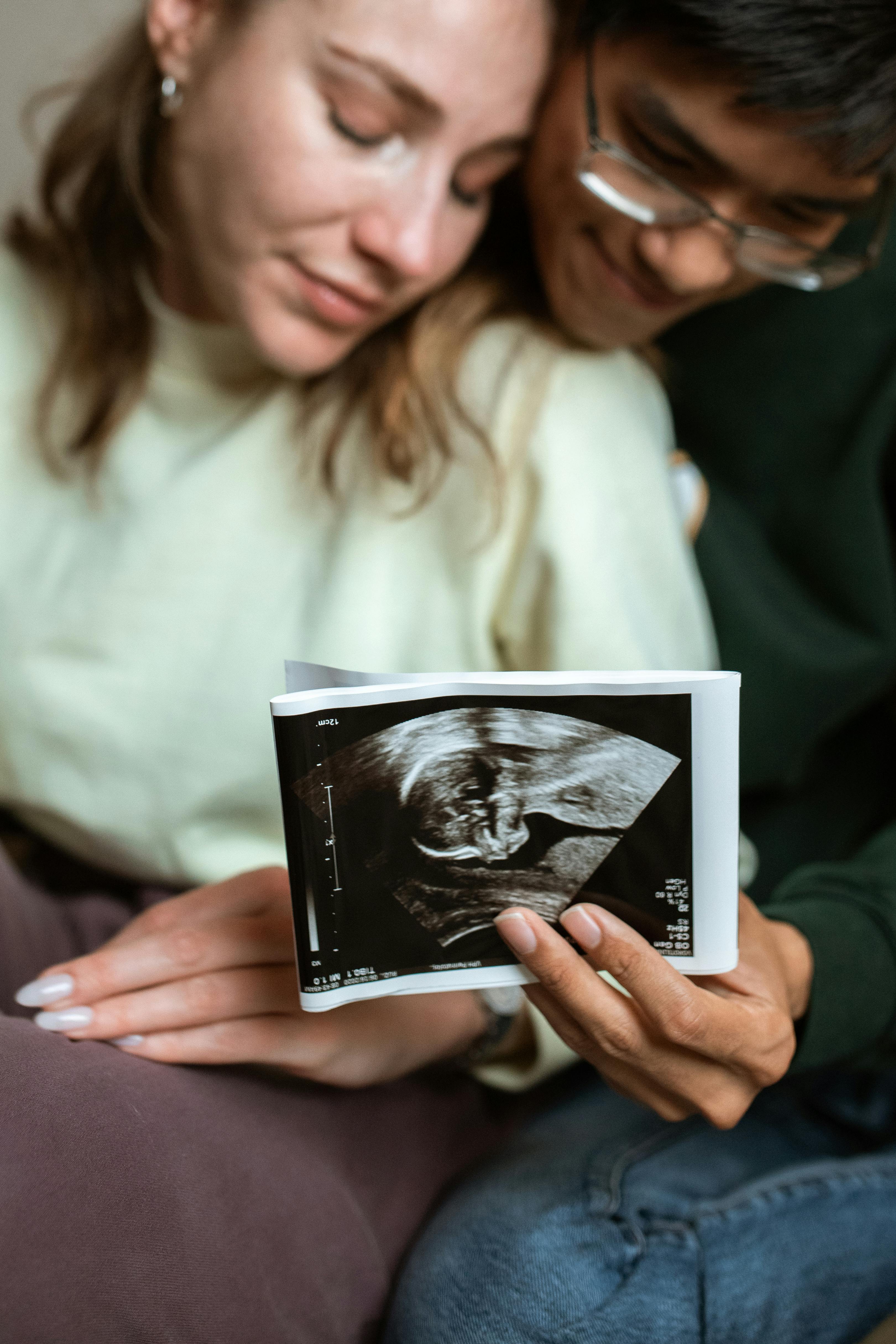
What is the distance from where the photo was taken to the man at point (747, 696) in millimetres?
815

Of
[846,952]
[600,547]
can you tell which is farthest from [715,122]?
[846,952]

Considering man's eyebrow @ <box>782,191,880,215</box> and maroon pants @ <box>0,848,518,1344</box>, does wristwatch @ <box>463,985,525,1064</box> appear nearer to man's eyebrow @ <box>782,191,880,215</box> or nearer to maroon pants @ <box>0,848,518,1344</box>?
maroon pants @ <box>0,848,518,1344</box>

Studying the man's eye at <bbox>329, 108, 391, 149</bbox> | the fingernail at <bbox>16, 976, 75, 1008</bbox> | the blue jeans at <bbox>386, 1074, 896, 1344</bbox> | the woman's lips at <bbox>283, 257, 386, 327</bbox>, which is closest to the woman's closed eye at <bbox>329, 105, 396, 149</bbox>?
the man's eye at <bbox>329, 108, 391, 149</bbox>

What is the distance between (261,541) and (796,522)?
1.97 ft

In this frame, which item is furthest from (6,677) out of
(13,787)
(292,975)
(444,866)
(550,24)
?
(550,24)

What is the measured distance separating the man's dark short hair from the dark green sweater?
32 cm

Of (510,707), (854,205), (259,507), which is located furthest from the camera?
(259,507)

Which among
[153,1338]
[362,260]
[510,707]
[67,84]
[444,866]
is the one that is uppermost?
[67,84]

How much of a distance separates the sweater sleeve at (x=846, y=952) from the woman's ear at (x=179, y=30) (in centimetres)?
91

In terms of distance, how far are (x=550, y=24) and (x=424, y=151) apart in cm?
16

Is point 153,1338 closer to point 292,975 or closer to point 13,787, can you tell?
point 292,975

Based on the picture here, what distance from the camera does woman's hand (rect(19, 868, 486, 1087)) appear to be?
85cm

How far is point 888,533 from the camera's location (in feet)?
4.21

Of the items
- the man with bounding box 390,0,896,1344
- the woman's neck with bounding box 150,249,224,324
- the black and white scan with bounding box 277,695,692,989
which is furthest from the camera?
the woman's neck with bounding box 150,249,224,324
